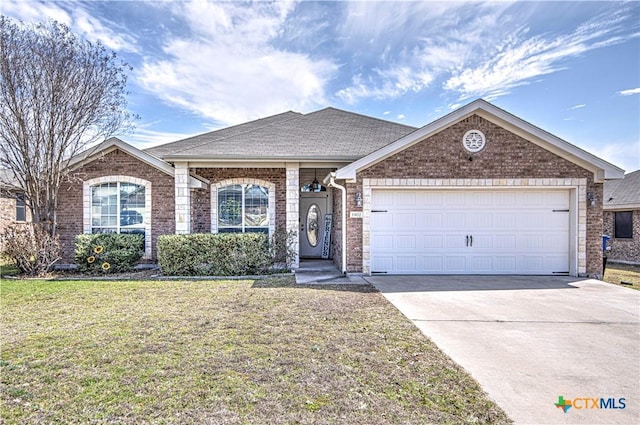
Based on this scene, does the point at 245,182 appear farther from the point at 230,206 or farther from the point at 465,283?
the point at 465,283

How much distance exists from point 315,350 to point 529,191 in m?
8.30

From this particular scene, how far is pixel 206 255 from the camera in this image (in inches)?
397

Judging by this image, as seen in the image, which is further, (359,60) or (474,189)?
(359,60)

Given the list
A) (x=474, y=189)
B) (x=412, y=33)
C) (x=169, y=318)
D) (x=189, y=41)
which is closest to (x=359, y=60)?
(x=412, y=33)

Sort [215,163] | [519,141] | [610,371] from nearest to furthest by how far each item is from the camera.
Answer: [610,371] → [519,141] → [215,163]

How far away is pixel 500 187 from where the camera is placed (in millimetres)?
9906

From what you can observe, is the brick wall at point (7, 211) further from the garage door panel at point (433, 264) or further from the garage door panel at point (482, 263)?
the garage door panel at point (482, 263)

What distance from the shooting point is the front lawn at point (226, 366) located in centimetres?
303

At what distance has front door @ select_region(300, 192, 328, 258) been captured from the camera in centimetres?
1405

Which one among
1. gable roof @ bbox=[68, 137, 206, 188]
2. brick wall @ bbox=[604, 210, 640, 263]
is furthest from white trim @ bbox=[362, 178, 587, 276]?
brick wall @ bbox=[604, 210, 640, 263]

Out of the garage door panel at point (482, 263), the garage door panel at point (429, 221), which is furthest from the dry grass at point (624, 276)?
the garage door panel at point (429, 221)

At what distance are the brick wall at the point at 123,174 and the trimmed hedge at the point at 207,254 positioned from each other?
170 cm

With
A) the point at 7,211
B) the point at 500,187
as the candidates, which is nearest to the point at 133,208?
the point at 7,211

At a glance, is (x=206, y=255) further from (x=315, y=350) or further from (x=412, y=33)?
(x=412, y=33)
